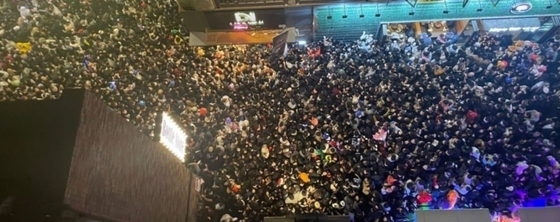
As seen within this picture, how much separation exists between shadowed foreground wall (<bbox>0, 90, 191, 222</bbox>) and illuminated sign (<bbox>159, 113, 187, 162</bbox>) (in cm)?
77

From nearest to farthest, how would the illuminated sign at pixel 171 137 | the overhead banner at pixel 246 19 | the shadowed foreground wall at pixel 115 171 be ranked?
the shadowed foreground wall at pixel 115 171, the illuminated sign at pixel 171 137, the overhead banner at pixel 246 19

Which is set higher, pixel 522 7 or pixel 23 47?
pixel 522 7

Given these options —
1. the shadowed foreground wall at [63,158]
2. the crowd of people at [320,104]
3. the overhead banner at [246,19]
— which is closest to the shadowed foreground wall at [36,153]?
the shadowed foreground wall at [63,158]

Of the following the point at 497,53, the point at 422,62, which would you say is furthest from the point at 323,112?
the point at 497,53

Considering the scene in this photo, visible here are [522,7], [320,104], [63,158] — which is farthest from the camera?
[320,104]

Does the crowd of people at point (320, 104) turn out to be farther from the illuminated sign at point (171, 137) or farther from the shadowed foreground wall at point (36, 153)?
the shadowed foreground wall at point (36, 153)

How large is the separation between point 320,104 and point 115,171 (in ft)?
12.8

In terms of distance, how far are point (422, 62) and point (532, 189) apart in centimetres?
234

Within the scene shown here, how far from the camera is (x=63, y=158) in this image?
1.96m

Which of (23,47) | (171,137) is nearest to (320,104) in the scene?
(171,137)

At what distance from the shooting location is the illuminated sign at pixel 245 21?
564cm

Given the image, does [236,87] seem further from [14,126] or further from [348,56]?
[14,126]

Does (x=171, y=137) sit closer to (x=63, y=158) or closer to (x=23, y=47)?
(x=63, y=158)

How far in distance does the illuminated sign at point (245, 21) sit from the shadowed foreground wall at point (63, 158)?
341 cm
